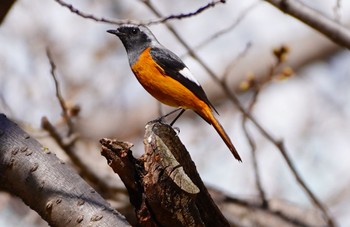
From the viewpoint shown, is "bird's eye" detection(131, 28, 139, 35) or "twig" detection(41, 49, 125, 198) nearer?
"bird's eye" detection(131, 28, 139, 35)

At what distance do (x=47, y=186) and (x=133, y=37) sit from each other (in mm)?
1232

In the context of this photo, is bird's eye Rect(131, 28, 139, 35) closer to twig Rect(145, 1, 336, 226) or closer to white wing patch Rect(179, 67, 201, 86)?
white wing patch Rect(179, 67, 201, 86)

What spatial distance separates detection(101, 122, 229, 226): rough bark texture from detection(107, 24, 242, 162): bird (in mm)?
452

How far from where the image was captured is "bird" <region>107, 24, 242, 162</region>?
3.67 m

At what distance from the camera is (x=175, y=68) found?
12.4ft

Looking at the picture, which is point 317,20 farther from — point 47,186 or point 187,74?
point 47,186

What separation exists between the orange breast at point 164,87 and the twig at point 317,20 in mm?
879

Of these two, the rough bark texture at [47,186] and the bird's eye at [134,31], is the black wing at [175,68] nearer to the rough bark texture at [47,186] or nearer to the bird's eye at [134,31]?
the bird's eye at [134,31]

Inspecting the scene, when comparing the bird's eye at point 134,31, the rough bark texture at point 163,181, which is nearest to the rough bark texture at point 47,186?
the rough bark texture at point 163,181

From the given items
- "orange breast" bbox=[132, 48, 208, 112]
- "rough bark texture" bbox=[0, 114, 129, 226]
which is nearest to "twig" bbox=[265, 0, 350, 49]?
"orange breast" bbox=[132, 48, 208, 112]

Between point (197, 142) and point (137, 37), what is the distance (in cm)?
589

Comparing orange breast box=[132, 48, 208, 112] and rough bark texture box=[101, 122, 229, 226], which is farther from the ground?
orange breast box=[132, 48, 208, 112]

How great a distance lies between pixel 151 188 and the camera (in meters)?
2.96

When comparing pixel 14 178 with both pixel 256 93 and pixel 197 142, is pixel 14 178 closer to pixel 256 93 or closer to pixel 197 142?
pixel 256 93
